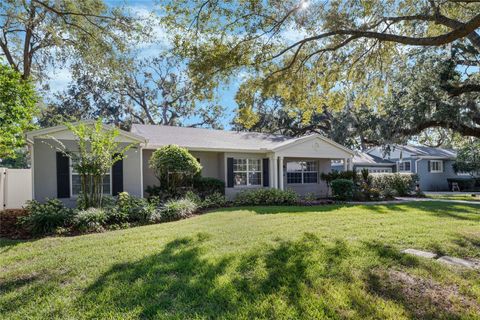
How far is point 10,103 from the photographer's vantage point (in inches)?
262

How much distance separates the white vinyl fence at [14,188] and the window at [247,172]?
30.2 ft

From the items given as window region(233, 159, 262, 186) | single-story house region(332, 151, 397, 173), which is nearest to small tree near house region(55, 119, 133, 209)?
window region(233, 159, 262, 186)

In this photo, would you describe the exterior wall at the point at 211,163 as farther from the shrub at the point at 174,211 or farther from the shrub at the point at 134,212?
the shrub at the point at 134,212

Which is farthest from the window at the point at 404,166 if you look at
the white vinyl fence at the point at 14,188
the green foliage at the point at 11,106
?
the green foliage at the point at 11,106

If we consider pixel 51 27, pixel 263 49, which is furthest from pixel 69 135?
pixel 263 49

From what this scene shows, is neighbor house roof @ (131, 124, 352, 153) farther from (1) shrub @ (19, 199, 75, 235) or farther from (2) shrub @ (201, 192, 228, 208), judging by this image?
(1) shrub @ (19, 199, 75, 235)

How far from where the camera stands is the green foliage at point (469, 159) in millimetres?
25984

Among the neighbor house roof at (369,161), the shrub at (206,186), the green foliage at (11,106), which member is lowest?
the shrub at (206,186)

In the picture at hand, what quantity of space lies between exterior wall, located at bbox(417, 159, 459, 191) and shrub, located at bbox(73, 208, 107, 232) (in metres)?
27.0

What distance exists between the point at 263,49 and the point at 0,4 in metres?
9.87

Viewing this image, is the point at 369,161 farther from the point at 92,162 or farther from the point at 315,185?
the point at 92,162

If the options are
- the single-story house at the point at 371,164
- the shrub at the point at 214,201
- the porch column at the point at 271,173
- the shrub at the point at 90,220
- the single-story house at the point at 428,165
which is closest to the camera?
the shrub at the point at 90,220

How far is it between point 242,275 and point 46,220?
6.40 m

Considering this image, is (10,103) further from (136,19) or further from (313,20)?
(313,20)
